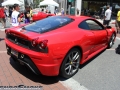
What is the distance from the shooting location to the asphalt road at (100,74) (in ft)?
11.6

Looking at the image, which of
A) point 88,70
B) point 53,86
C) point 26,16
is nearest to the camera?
point 53,86

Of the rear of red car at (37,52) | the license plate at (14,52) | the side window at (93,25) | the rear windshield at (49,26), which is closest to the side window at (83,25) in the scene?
the side window at (93,25)

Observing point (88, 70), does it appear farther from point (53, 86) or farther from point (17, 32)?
point (17, 32)

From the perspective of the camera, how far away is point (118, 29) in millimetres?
10234

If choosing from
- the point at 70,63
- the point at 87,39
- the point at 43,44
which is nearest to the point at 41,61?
the point at 43,44

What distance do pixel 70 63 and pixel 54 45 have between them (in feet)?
2.63

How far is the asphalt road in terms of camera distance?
11.6ft

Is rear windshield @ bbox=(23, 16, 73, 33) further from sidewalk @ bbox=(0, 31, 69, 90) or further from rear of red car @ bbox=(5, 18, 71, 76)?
sidewalk @ bbox=(0, 31, 69, 90)

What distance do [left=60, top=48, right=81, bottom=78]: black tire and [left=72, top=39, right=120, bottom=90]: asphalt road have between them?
18cm

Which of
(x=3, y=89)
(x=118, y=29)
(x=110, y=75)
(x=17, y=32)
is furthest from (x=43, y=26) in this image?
(x=118, y=29)

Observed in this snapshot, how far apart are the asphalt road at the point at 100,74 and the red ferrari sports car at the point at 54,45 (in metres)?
0.33

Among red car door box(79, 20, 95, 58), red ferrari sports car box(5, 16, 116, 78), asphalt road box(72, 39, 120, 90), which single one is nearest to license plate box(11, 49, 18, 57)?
red ferrari sports car box(5, 16, 116, 78)

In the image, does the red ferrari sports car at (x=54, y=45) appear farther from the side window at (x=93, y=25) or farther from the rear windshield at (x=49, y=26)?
the side window at (x=93, y=25)

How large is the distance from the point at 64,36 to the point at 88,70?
4.49ft
